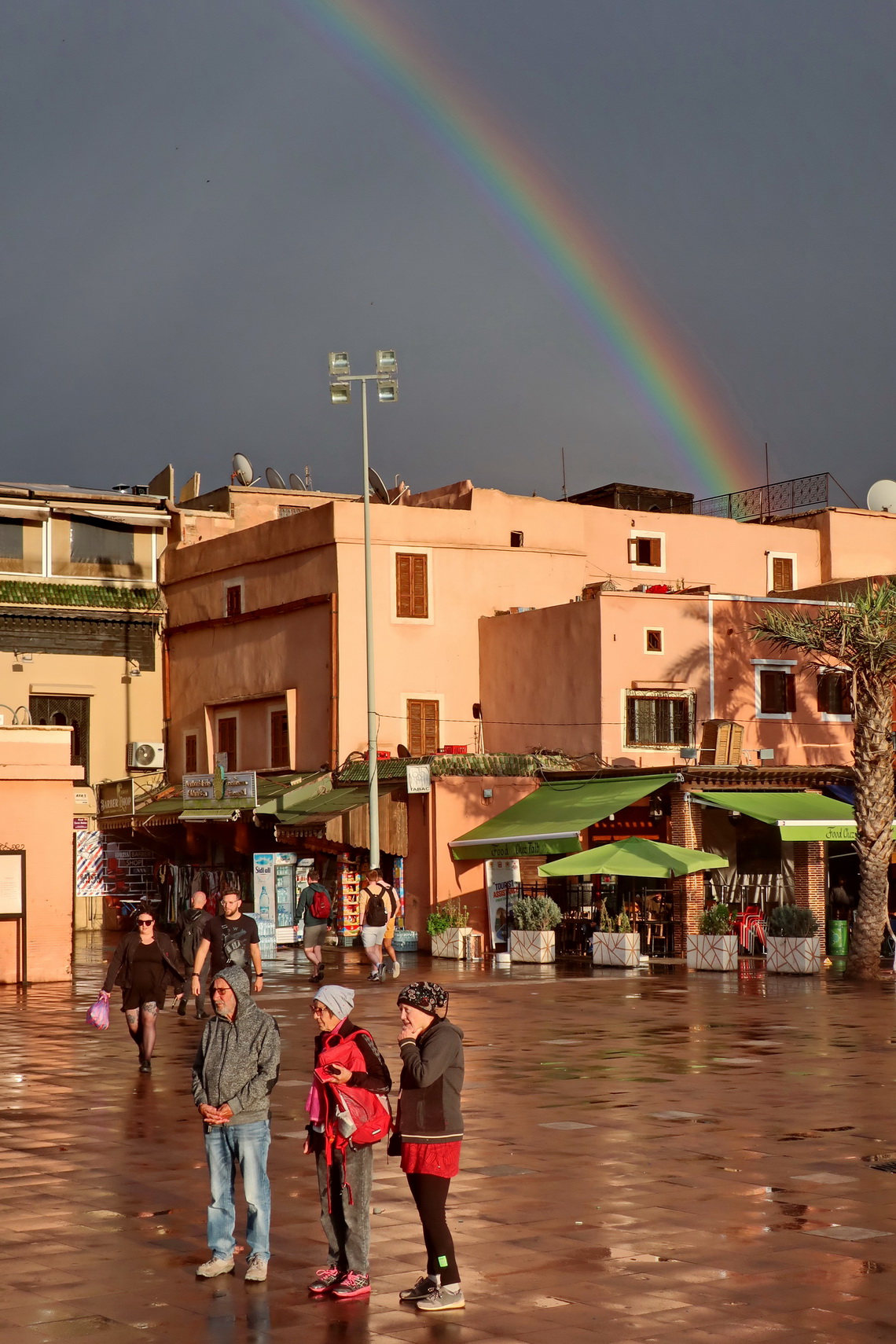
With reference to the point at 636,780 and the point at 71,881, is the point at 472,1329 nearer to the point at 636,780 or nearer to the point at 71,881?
the point at 71,881

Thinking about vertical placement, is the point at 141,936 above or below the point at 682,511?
below

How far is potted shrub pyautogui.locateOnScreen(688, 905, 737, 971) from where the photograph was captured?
29.0 meters

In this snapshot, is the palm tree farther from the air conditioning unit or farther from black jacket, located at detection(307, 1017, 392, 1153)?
black jacket, located at detection(307, 1017, 392, 1153)

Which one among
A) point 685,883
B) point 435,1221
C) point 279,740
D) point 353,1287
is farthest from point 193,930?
point 279,740

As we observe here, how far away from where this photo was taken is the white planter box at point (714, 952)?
1139 inches

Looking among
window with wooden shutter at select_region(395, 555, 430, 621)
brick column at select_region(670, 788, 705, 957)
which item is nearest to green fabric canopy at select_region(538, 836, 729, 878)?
brick column at select_region(670, 788, 705, 957)

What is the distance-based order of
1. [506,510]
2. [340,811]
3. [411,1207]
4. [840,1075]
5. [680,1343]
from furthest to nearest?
[506,510] → [340,811] → [840,1075] → [411,1207] → [680,1343]

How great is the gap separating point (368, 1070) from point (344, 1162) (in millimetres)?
413

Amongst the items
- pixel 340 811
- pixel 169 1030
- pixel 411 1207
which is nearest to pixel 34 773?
pixel 169 1030

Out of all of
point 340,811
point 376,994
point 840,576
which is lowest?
point 376,994

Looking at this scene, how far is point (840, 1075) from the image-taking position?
14.8m

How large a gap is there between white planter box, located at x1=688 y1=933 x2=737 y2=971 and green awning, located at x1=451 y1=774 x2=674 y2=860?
3.28 m

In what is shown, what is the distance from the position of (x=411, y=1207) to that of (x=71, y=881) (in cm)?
1811

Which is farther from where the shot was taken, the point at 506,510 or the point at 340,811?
the point at 506,510
